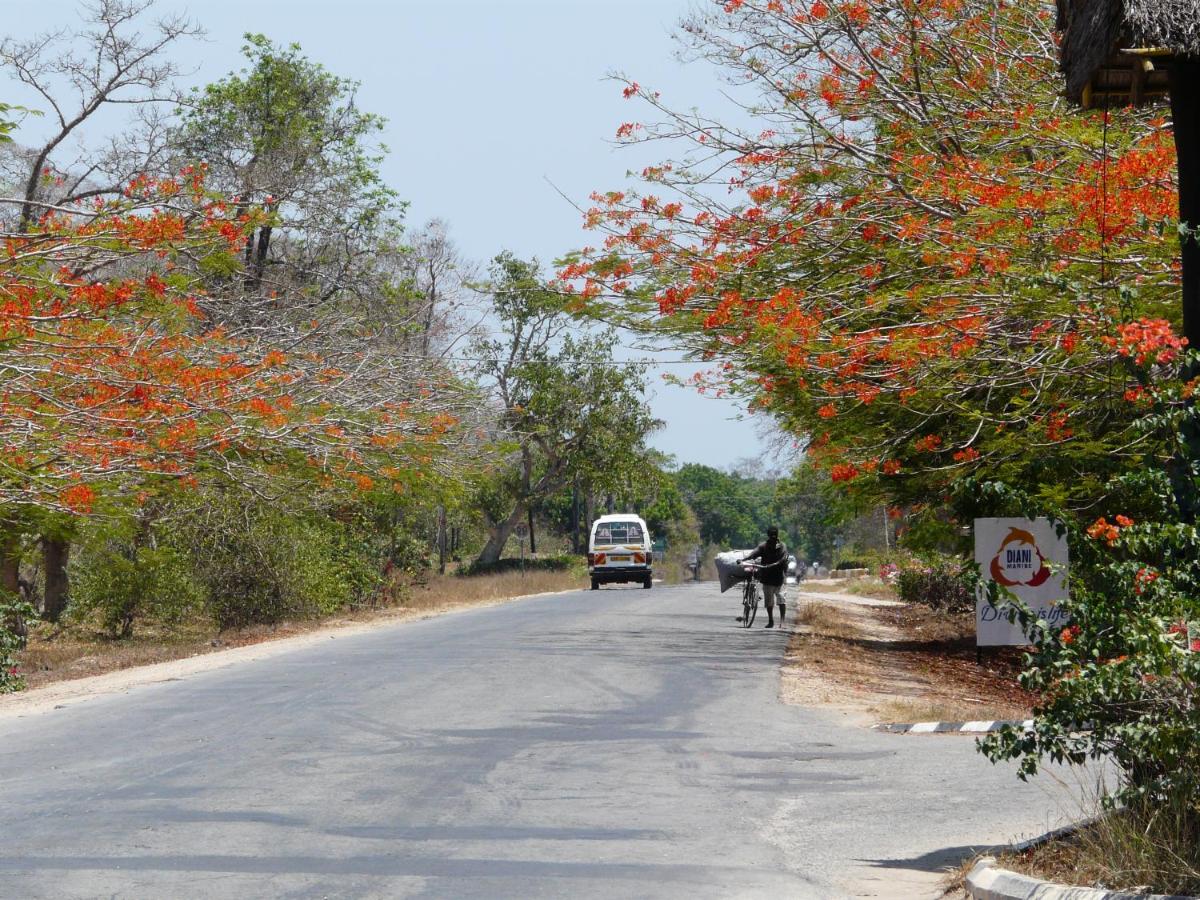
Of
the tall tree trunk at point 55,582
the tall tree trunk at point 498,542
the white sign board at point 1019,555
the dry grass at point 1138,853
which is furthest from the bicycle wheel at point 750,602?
the tall tree trunk at point 498,542

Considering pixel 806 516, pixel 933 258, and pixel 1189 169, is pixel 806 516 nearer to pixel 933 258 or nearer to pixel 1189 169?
pixel 933 258

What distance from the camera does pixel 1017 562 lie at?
52.1 ft

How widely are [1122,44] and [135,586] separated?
23018mm

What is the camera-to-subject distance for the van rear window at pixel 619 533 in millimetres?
48656

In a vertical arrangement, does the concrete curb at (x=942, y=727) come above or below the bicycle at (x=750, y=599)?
below

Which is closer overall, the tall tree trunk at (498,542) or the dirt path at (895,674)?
the dirt path at (895,674)

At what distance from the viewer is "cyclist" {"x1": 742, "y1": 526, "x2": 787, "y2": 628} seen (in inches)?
971

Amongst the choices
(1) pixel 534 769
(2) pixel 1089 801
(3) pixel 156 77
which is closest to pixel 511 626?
(3) pixel 156 77

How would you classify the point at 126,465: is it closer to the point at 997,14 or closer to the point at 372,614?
the point at 997,14

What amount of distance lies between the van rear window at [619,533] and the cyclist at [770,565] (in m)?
22.5

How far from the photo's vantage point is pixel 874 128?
1911 cm

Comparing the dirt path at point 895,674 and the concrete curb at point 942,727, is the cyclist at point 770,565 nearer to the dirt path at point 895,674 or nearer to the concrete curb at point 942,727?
the dirt path at point 895,674

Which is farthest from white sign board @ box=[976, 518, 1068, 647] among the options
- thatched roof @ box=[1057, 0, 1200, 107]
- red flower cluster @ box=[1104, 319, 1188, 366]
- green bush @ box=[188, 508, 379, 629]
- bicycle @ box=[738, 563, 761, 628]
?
green bush @ box=[188, 508, 379, 629]

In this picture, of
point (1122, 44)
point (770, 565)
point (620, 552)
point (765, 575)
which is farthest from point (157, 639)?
point (1122, 44)
